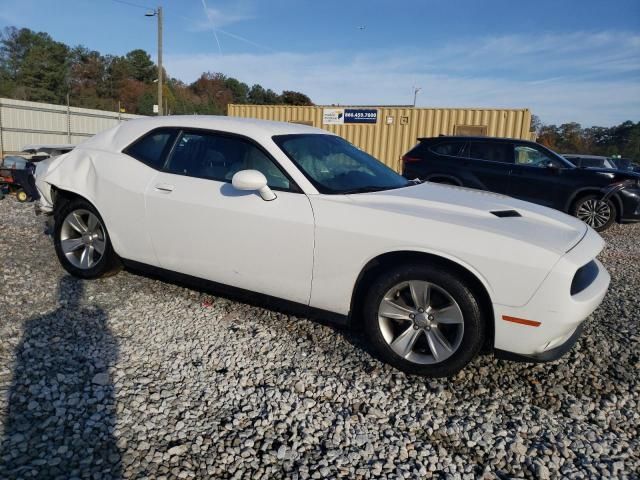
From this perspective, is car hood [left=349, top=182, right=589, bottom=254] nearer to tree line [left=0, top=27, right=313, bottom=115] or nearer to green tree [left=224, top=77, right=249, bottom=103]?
tree line [left=0, top=27, right=313, bottom=115]

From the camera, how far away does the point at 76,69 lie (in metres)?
55.5

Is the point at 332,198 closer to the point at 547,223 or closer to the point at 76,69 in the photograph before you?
the point at 547,223

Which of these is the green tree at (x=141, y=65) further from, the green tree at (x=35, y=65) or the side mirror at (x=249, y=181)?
the side mirror at (x=249, y=181)

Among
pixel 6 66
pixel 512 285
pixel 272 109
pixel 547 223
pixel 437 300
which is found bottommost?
pixel 437 300

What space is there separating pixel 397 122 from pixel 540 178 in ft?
29.6

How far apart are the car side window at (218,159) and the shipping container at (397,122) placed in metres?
13.6

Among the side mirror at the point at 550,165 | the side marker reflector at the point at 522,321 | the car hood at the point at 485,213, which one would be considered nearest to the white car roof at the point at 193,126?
the car hood at the point at 485,213

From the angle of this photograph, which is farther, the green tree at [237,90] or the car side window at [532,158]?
the green tree at [237,90]

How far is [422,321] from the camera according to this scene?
2752 mm

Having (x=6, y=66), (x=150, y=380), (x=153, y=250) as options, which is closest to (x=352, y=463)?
(x=150, y=380)

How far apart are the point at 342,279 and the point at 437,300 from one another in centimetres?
60

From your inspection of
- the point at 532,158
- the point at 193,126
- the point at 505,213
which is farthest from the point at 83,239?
the point at 532,158

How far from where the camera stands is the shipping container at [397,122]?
1531cm

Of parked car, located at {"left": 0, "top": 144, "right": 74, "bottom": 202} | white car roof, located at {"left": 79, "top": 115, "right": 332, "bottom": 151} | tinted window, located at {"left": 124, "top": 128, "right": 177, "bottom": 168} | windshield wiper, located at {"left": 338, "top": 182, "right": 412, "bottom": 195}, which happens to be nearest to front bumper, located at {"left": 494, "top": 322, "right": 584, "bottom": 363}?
windshield wiper, located at {"left": 338, "top": 182, "right": 412, "bottom": 195}
